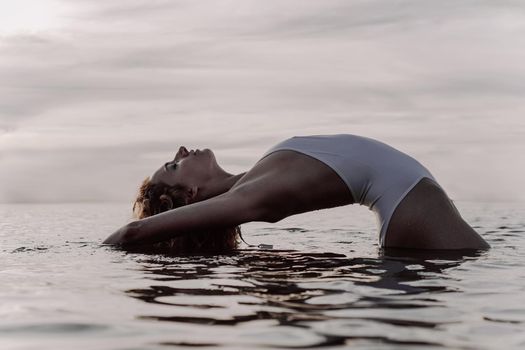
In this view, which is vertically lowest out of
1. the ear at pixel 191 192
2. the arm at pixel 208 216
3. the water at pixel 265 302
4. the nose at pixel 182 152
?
the water at pixel 265 302

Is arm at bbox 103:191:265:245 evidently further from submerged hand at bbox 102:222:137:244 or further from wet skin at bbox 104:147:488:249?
submerged hand at bbox 102:222:137:244

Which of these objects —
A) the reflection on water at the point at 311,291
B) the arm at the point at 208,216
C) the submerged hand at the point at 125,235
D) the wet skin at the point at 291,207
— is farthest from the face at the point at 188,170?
the reflection on water at the point at 311,291

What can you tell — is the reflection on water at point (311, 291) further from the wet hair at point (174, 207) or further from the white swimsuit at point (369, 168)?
the wet hair at point (174, 207)

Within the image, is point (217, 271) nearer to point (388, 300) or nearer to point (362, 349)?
point (388, 300)

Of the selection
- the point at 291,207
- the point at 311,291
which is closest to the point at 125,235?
the point at 291,207

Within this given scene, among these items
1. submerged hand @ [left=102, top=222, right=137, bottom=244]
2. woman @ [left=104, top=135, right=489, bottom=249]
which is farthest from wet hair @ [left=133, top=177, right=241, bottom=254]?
woman @ [left=104, top=135, right=489, bottom=249]

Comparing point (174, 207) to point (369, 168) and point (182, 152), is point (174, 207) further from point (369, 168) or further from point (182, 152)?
point (369, 168)

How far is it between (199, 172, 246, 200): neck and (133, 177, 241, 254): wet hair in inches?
7.3

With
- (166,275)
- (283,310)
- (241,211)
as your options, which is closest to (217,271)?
(166,275)

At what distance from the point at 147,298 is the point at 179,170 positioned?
10.9 feet

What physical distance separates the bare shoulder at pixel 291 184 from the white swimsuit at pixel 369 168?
7 centimetres

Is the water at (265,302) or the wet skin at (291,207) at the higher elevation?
the wet skin at (291,207)

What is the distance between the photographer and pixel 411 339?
→ 2.40 meters

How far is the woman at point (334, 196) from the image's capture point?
5.48m
